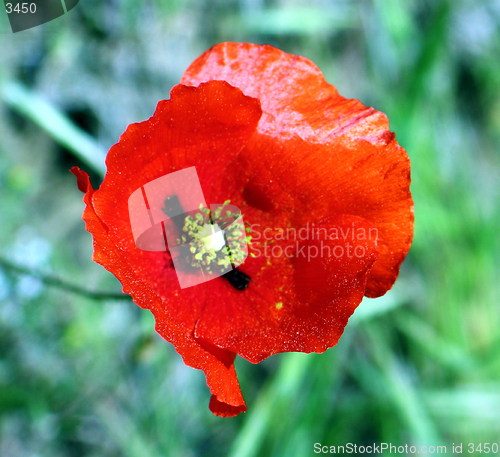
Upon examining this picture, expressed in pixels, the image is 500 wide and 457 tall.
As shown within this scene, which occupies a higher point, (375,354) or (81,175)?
(81,175)

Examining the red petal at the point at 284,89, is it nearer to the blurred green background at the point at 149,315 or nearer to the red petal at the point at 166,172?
the red petal at the point at 166,172

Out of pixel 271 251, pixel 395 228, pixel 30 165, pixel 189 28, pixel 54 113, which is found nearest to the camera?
pixel 395 228

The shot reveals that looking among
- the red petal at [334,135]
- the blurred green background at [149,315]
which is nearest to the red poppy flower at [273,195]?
the red petal at [334,135]

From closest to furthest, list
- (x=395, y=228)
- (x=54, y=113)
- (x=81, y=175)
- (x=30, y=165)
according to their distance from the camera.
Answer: (x=81, y=175)
(x=395, y=228)
(x=54, y=113)
(x=30, y=165)

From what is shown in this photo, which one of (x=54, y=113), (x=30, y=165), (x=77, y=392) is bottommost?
(x=77, y=392)

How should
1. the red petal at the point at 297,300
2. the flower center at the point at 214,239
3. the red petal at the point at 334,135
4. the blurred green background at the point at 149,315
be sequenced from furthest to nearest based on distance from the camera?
the blurred green background at the point at 149,315
the flower center at the point at 214,239
the red petal at the point at 334,135
the red petal at the point at 297,300

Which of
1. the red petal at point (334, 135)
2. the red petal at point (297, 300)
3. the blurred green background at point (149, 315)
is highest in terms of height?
the red petal at point (334, 135)

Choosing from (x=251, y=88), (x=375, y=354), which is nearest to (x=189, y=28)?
(x=251, y=88)

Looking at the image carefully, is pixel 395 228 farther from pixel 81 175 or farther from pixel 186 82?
pixel 81 175
